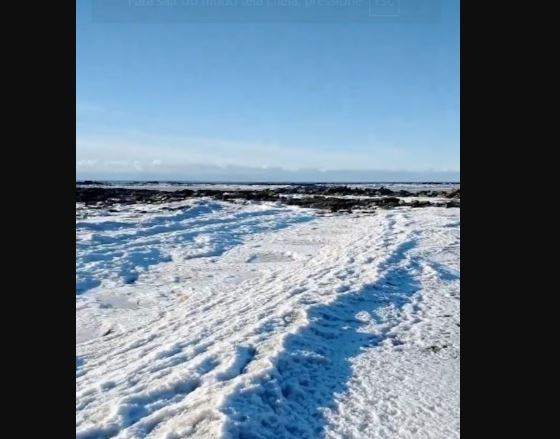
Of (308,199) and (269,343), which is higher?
(308,199)

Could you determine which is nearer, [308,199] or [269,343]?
[269,343]

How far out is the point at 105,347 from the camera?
6.55m

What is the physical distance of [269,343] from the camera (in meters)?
→ 6.12

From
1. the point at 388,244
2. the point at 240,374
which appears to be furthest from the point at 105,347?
the point at 388,244

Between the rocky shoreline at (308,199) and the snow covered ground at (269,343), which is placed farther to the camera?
the rocky shoreline at (308,199)

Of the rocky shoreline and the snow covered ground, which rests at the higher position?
the rocky shoreline

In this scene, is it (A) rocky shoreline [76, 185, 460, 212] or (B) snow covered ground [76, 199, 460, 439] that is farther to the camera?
(A) rocky shoreline [76, 185, 460, 212]

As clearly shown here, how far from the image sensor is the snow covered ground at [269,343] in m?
4.34

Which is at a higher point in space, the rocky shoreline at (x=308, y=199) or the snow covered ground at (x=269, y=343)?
the rocky shoreline at (x=308, y=199)

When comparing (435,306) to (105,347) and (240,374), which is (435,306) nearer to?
(240,374)

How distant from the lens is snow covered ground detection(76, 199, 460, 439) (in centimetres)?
434

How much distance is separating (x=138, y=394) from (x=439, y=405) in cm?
314
